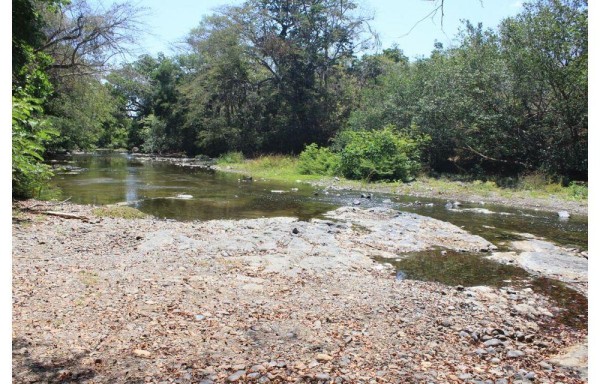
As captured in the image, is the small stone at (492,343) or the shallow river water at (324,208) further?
the shallow river water at (324,208)

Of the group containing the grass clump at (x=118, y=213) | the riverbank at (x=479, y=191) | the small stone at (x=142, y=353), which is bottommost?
the small stone at (x=142, y=353)

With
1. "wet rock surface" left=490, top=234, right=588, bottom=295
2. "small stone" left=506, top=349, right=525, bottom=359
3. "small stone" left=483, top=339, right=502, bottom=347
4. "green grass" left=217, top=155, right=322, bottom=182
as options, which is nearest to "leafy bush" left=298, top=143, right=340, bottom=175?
"green grass" left=217, top=155, right=322, bottom=182

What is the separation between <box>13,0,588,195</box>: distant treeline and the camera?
22.0 metres

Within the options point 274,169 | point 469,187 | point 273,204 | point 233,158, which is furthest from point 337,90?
point 273,204

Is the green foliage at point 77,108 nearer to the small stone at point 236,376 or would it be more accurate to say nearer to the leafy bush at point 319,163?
the leafy bush at point 319,163

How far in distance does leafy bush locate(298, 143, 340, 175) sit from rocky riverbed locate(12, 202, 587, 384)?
1871cm

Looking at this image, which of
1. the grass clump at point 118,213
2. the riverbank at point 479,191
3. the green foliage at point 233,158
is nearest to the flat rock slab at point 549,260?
the riverbank at point 479,191

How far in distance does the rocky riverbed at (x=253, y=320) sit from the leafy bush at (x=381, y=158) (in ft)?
53.3

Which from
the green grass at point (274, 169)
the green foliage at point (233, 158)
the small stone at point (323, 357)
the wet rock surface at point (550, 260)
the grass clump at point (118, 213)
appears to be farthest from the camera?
the green foliage at point (233, 158)

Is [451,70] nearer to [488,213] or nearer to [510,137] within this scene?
[510,137]

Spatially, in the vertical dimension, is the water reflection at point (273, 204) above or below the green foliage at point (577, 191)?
below

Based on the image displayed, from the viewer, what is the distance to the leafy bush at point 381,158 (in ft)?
82.6

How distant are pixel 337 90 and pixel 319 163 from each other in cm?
1452

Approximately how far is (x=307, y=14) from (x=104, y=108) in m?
19.3
